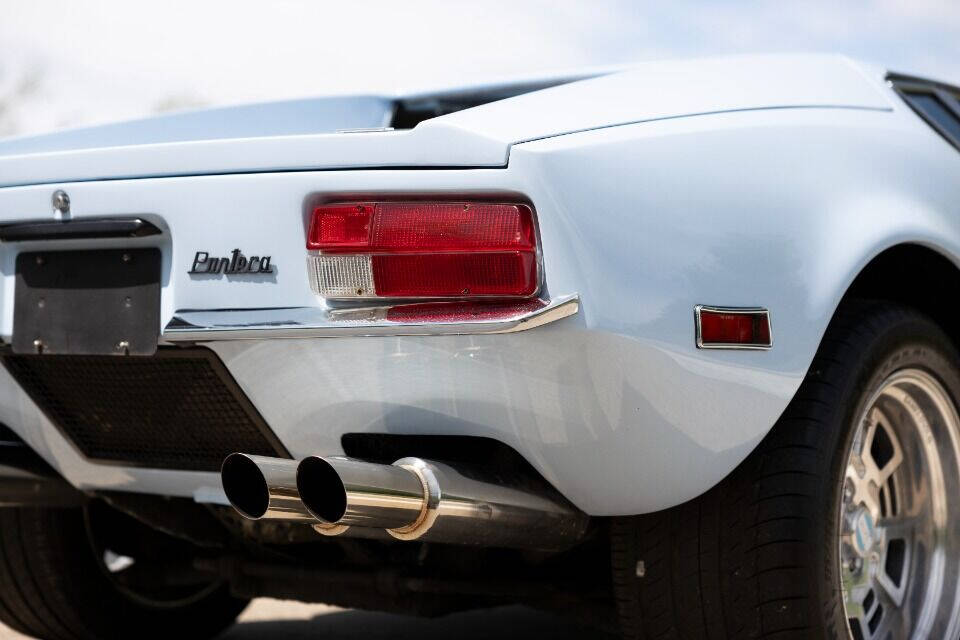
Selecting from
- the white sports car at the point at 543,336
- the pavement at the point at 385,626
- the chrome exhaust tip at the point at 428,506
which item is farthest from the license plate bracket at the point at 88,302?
the pavement at the point at 385,626

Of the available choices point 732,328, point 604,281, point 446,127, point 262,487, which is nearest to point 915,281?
point 732,328

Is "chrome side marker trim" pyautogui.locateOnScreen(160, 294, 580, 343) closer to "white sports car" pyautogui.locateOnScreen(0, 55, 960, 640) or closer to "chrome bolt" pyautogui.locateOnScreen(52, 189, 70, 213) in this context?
"white sports car" pyautogui.locateOnScreen(0, 55, 960, 640)

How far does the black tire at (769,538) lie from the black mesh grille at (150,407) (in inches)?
29.0

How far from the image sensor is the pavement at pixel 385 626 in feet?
12.7

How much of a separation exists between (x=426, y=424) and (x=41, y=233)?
0.86 meters

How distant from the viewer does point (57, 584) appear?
346 cm

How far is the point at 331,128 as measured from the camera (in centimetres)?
335

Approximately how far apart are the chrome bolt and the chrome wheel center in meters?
1.63

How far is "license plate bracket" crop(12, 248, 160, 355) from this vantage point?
253cm

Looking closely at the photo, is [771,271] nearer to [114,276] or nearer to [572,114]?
[572,114]

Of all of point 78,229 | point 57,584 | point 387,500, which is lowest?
point 57,584

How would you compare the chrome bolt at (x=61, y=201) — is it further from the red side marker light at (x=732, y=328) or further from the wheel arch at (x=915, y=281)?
the wheel arch at (x=915, y=281)

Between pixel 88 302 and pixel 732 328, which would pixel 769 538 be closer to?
pixel 732 328

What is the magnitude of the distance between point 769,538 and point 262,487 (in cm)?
89
